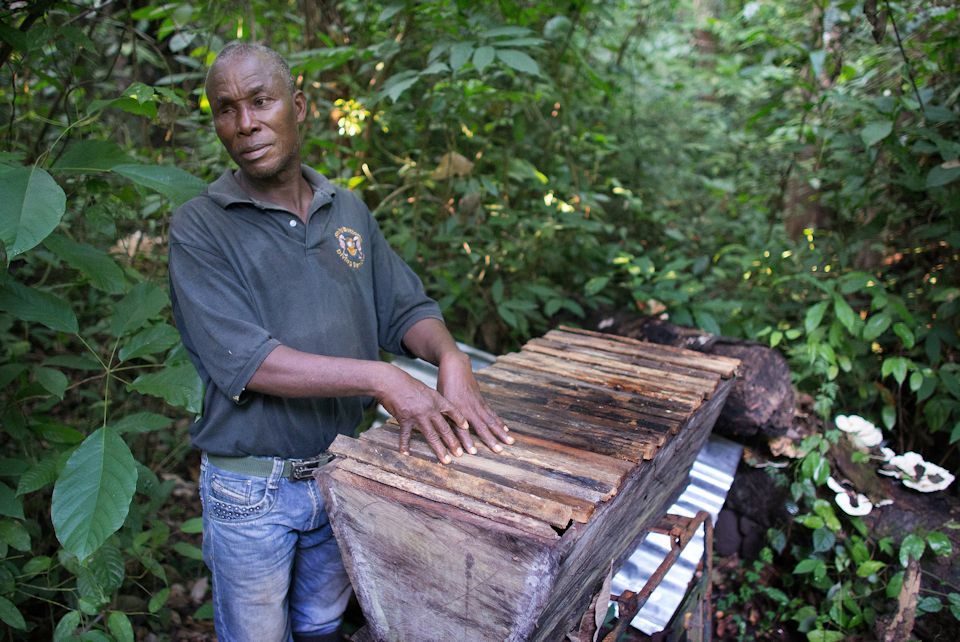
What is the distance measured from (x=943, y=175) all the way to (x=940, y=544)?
1.53m

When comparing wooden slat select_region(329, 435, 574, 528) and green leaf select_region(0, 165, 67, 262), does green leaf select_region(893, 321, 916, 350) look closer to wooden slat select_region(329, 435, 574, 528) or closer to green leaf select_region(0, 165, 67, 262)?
wooden slat select_region(329, 435, 574, 528)

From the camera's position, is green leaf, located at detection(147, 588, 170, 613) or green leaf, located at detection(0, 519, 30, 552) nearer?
green leaf, located at detection(0, 519, 30, 552)

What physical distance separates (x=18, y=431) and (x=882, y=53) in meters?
4.46

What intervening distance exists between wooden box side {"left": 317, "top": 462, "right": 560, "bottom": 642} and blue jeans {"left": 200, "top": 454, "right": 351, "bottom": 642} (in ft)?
0.97

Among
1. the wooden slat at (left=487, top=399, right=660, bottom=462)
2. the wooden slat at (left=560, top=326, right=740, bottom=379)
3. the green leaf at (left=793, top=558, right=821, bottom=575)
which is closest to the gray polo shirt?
the wooden slat at (left=487, top=399, right=660, bottom=462)

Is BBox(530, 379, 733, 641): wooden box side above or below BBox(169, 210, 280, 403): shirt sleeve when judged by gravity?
below

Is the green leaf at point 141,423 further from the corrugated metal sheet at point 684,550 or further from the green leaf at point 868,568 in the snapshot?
the green leaf at point 868,568

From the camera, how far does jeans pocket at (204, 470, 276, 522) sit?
1.79 metres

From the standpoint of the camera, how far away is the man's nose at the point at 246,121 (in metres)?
1.73

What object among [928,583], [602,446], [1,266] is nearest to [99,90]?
[1,266]

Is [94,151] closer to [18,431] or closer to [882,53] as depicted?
[18,431]

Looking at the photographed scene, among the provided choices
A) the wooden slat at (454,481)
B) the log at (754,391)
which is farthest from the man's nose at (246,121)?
the log at (754,391)

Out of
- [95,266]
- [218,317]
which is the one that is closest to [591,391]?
[218,317]

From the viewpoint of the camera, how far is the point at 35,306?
1772 mm
